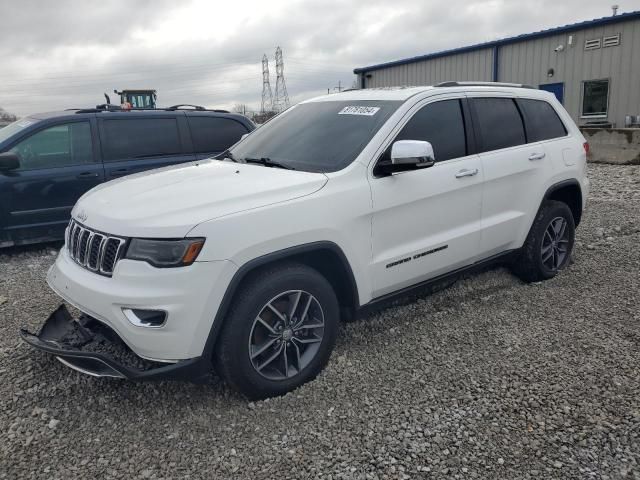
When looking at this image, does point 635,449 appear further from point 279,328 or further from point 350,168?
point 350,168

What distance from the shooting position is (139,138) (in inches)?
279

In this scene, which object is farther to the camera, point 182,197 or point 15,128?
→ point 15,128

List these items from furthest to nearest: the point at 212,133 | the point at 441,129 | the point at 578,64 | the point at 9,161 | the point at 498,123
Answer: the point at 578,64
the point at 212,133
the point at 9,161
the point at 498,123
the point at 441,129

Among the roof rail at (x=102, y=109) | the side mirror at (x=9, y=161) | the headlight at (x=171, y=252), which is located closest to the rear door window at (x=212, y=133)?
the roof rail at (x=102, y=109)

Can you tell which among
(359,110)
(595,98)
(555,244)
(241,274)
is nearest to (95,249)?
(241,274)

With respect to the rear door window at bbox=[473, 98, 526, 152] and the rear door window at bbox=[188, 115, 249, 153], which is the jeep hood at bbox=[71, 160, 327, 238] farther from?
the rear door window at bbox=[188, 115, 249, 153]

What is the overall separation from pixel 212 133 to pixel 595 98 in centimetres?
1428

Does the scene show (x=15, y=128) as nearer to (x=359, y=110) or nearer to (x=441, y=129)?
(x=359, y=110)

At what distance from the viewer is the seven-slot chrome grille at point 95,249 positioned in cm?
289

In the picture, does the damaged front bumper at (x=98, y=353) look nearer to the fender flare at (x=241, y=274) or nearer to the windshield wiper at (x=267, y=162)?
the fender flare at (x=241, y=274)

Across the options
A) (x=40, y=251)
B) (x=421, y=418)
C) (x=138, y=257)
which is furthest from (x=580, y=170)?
(x=40, y=251)

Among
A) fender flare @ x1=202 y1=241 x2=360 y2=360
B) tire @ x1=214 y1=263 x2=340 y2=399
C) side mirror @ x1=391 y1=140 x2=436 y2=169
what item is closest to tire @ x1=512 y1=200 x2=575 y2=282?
side mirror @ x1=391 y1=140 x2=436 y2=169

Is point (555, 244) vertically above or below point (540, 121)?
below

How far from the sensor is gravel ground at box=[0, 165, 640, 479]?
267cm
